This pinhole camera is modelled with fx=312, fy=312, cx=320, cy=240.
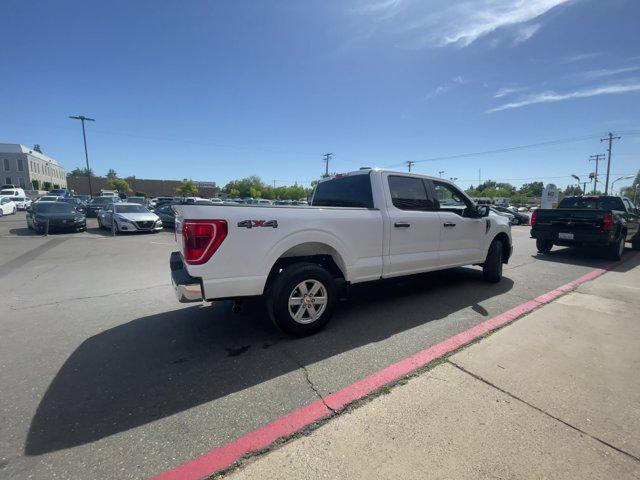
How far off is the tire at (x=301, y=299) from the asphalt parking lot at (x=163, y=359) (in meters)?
0.20

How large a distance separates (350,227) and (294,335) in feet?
4.65

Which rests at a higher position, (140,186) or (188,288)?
(140,186)

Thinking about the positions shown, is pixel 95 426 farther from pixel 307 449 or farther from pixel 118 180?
pixel 118 180

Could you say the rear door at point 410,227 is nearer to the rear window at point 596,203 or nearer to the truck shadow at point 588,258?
the truck shadow at point 588,258

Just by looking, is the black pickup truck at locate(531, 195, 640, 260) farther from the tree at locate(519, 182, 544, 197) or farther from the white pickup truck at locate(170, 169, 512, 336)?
the tree at locate(519, 182, 544, 197)

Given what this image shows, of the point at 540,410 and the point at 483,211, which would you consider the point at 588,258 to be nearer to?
the point at 483,211

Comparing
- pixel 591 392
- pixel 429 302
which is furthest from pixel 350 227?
pixel 591 392

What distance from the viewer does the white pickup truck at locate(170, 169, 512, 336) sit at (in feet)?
9.81

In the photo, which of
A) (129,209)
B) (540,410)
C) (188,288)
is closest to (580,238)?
(540,410)

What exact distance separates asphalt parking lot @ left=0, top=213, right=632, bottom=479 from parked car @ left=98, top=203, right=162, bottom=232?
8.63 m

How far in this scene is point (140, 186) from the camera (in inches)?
3585

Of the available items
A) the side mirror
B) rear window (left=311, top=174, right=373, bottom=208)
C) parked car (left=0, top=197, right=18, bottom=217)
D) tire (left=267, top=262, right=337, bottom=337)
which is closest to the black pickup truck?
the side mirror

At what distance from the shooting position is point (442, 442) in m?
→ 2.08

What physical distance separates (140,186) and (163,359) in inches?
4052
